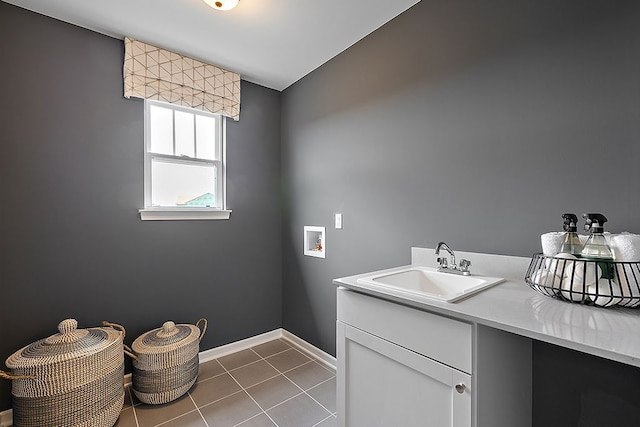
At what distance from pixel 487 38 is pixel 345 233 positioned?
1.45 metres

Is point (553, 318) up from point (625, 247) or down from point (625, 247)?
down

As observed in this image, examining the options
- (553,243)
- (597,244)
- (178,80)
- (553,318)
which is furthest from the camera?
(178,80)

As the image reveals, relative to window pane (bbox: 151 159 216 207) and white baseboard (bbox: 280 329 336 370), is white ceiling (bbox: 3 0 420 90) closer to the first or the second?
window pane (bbox: 151 159 216 207)

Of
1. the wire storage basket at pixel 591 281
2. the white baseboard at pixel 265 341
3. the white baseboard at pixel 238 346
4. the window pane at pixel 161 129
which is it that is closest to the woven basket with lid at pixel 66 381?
the white baseboard at pixel 265 341

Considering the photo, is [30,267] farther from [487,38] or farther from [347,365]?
[487,38]

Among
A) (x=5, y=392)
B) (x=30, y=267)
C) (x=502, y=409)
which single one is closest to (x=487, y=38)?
(x=502, y=409)

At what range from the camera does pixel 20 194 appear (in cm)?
176

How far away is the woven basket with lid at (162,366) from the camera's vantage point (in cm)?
183

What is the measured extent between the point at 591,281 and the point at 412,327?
22.1 inches

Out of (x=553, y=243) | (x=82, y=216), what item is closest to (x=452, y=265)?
(x=553, y=243)

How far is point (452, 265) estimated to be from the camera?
1512mm

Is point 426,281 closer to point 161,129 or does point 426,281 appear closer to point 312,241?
point 312,241

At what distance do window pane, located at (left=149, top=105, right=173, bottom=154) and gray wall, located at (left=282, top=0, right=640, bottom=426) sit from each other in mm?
1189

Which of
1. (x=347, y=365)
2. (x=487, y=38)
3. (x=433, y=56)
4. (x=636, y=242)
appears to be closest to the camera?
(x=636, y=242)
